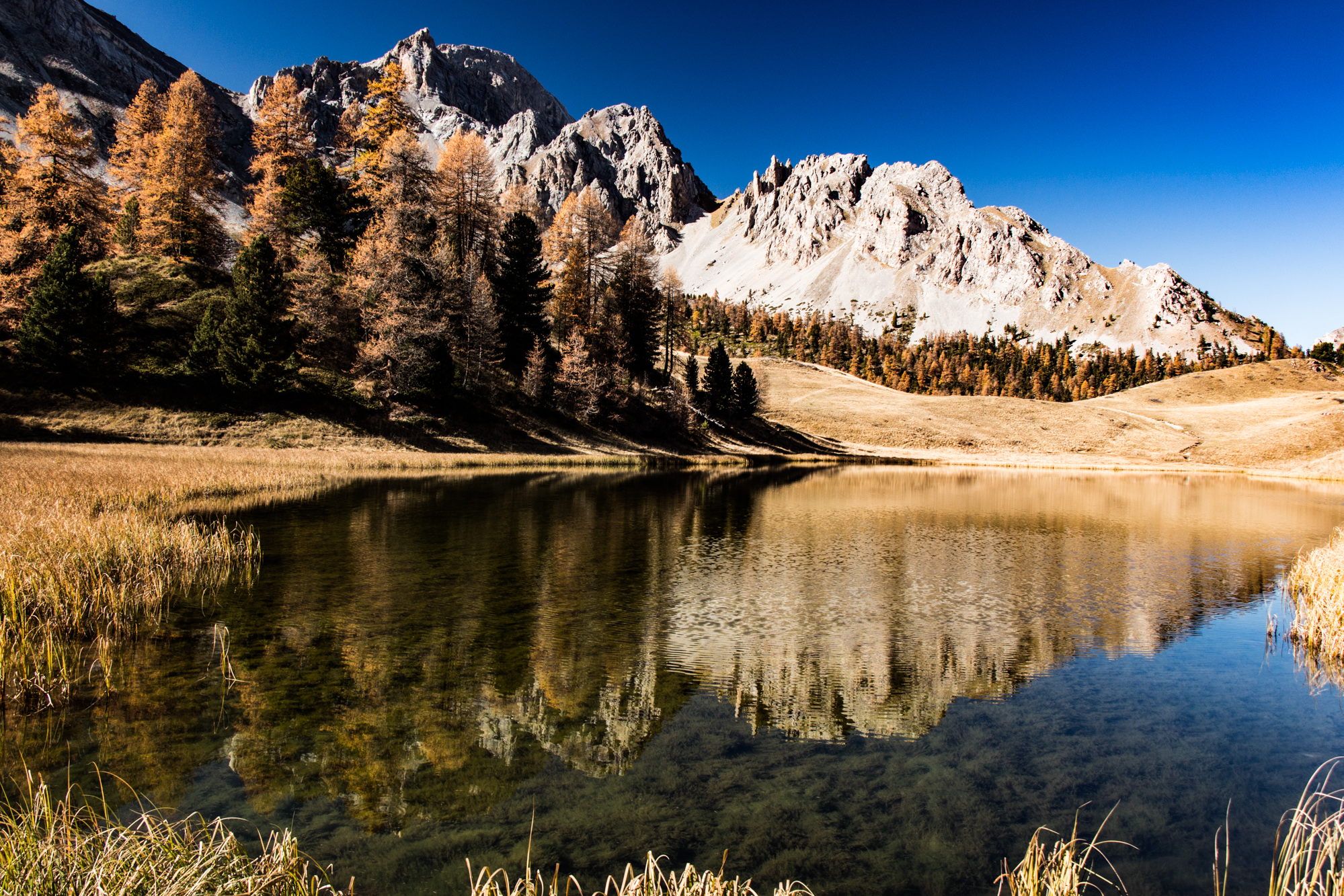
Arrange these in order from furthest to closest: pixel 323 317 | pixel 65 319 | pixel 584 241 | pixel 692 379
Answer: pixel 692 379
pixel 584 241
pixel 323 317
pixel 65 319

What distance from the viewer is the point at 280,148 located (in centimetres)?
6303

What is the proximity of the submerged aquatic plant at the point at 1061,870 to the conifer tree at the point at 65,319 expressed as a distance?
194 feet

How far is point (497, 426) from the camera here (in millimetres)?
58281

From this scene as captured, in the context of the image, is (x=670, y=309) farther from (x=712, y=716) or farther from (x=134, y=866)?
(x=134, y=866)

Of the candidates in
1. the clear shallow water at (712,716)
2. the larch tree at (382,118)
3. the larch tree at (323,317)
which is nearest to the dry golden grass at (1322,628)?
the clear shallow water at (712,716)

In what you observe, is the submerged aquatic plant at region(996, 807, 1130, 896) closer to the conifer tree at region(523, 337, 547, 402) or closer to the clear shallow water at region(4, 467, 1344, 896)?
the clear shallow water at region(4, 467, 1344, 896)

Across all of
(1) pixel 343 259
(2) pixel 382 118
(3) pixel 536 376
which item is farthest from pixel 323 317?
(2) pixel 382 118

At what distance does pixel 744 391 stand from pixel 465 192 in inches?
1607

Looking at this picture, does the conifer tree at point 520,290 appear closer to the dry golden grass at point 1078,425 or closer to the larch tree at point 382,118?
the larch tree at point 382,118

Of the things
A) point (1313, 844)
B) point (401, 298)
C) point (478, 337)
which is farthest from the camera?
point (478, 337)

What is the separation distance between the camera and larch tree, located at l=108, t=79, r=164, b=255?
2371 inches

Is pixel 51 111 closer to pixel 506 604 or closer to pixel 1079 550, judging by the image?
pixel 506 604

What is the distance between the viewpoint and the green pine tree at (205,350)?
47.1 metres

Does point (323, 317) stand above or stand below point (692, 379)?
above
